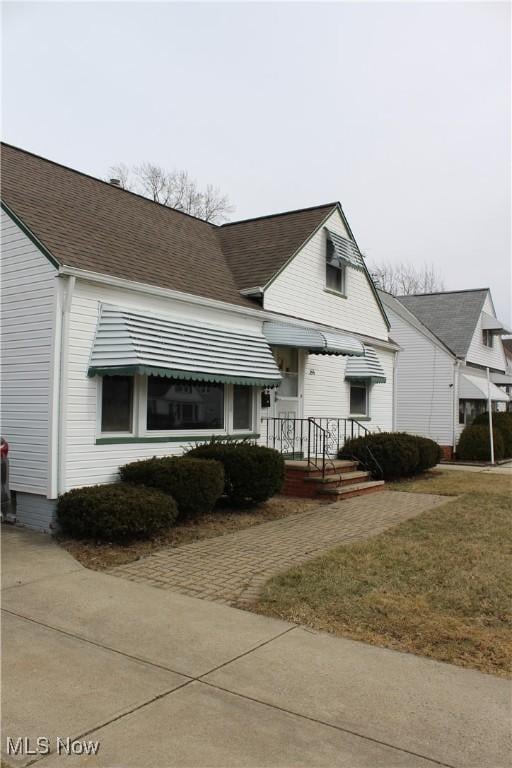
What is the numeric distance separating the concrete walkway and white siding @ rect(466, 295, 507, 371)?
22.3m

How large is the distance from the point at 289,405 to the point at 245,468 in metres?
3.96

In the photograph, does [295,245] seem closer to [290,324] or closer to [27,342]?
[290,324]

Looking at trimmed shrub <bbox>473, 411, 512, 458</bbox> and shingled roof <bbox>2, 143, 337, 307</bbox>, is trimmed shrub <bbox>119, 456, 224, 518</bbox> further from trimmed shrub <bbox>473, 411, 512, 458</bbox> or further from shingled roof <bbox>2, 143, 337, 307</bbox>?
trimmed shrub <bbox>473, 411, 512, 458</bbox>

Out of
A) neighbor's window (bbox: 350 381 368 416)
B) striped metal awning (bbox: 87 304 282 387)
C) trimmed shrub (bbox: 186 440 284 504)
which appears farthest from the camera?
neighbor's window (bbox: 350 381 368 416)

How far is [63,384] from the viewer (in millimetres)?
8328

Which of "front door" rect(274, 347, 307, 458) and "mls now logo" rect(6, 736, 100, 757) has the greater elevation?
"front door" rect(274, 347, 307, 458)

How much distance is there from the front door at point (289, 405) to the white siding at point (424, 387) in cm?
1189

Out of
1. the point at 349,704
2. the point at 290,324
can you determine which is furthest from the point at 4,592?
the point at 290,324

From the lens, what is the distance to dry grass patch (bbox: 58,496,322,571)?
23.5 ft

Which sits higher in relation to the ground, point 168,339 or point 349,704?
point 168,339

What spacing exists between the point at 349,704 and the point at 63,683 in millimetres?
1794

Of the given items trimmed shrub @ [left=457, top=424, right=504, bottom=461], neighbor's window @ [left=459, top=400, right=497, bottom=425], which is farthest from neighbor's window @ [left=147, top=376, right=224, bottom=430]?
neighbor's window @ [left=459, top=400, right=497, bottom=425]

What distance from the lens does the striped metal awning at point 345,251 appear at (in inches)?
584

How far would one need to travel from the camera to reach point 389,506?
11.2 metres
